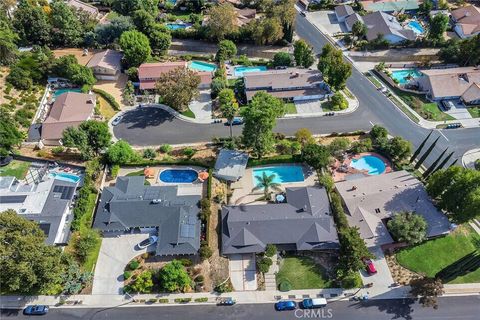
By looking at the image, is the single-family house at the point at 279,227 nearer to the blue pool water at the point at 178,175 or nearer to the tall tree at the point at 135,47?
the blue pool water at the point at 178,175

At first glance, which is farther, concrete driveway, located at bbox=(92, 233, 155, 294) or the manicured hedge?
the manicured hedge

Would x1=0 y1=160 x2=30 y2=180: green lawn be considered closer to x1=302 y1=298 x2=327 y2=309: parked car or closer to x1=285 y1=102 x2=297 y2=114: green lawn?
x1=285 y1=102 x2=297 y2=114: green lawn

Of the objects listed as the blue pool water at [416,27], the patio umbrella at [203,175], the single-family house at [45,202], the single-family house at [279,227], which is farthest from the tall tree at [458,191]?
the blue pool water at [416,27]

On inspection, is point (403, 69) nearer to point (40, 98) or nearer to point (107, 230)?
point (107, 230)

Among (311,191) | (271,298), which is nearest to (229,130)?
(311,191)

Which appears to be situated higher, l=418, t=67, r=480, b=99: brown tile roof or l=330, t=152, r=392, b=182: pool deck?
l=418, t=67, r=480, b=99: brown tile roof

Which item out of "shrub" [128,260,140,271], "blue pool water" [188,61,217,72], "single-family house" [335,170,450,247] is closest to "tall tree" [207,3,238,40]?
"blue pool water" [188,61,217,72]
